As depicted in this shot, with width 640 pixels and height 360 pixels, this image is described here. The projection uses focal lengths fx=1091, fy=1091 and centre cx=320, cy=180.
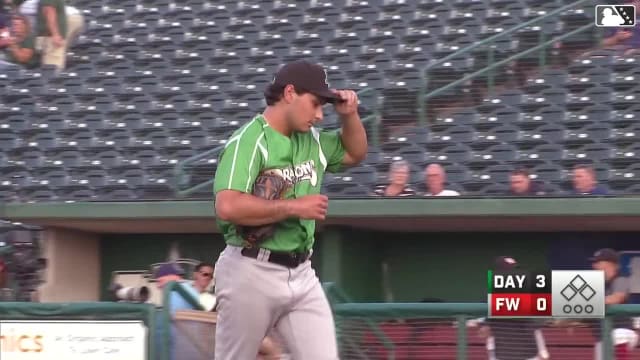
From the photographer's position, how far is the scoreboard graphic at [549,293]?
18.9 ft

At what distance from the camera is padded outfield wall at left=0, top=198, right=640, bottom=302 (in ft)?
31.7

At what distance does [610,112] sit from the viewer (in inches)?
396

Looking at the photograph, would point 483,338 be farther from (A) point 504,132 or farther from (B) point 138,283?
(B) point 138,283

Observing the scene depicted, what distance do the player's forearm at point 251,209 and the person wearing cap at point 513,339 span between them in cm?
246

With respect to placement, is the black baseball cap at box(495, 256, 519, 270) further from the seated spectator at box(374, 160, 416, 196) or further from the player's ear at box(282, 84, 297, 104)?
the player's ear at box(282, 84, 297, 104)

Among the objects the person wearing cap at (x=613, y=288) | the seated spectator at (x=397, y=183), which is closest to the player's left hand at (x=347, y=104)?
the person wearing cap at (x=613, y=288)

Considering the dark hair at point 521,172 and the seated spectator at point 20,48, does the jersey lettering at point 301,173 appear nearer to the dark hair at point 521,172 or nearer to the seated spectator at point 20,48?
the dark hair at point 521,172

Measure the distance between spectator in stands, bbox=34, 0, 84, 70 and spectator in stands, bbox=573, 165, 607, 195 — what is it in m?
5.71

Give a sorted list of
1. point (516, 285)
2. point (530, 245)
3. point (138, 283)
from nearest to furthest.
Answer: point (516, 285) < point (530, 245) < point (138, 283)

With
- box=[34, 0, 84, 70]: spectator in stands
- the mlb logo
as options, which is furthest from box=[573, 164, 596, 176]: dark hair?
box=[34, 0, 84, 70]: spectator in stands

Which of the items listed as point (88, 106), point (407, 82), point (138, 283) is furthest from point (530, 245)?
point (88, 106)

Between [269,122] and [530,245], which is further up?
[269,122]

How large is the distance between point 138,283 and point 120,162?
4.44 feet

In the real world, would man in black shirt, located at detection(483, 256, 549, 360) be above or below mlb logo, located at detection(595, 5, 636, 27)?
below
